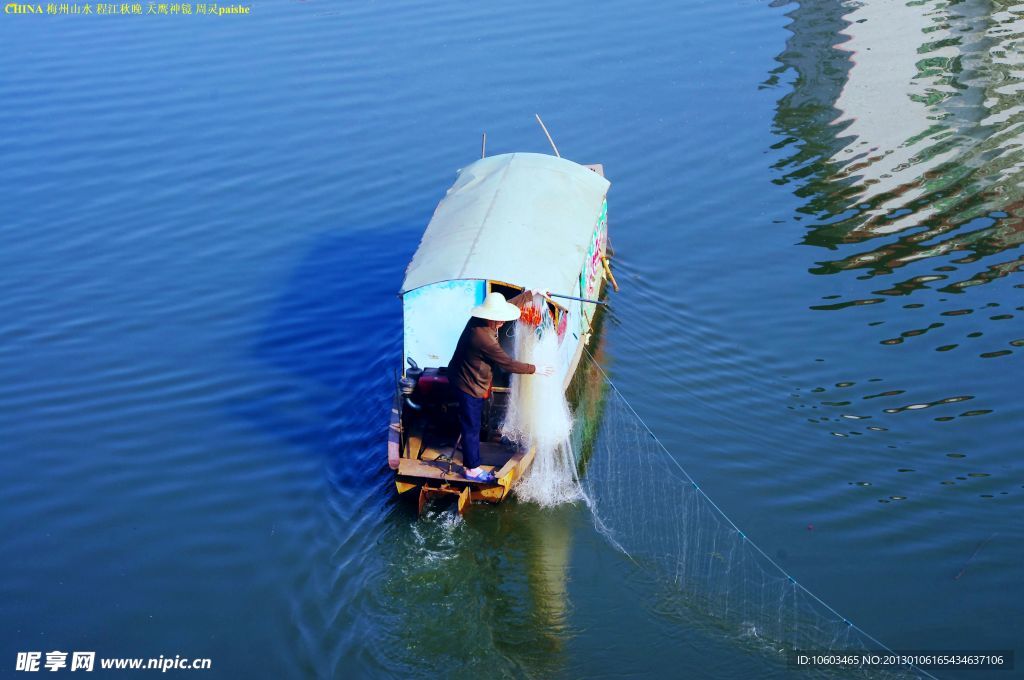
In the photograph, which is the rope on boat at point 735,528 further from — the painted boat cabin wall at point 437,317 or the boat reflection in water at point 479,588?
the painted boat cabin wall at point 437,317

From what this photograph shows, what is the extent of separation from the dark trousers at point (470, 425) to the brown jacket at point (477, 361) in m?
0.08

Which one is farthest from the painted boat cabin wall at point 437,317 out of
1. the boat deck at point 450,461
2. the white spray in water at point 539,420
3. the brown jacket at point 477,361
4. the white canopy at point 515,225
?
the boat deck at point 450,461

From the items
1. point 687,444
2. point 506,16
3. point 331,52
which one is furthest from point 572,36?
point 687,444

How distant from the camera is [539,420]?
10.9 m

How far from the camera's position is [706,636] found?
29.5 ft

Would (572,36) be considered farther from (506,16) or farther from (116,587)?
(116,587)

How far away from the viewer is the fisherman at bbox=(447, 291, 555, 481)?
34.3ft

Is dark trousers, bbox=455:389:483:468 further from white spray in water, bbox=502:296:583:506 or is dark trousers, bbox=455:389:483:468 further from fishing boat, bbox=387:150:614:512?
white spray in water, bbox=502:296:583:506

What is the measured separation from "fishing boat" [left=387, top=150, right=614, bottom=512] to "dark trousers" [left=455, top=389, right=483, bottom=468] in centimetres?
18

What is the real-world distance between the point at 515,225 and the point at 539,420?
2337 mm

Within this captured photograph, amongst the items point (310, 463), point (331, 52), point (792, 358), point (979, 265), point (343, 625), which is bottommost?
point (343, 625)

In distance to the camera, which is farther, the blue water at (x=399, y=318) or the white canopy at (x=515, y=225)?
the white canopy at (x=515, y=225)

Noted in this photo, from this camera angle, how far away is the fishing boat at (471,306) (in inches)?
422

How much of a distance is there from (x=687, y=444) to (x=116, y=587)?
581 centimetres
